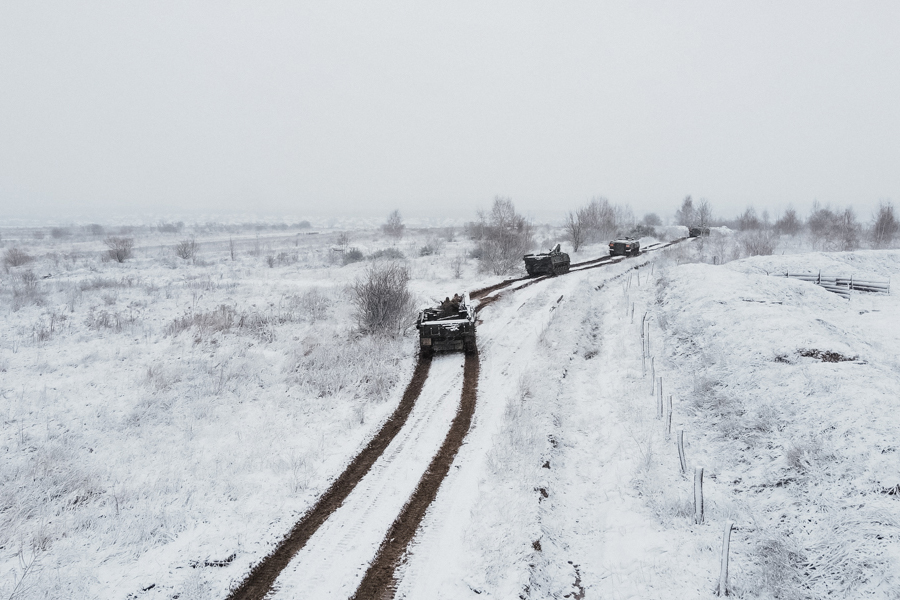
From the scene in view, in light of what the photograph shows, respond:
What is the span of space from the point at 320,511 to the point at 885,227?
69.9 m

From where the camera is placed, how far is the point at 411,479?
757 cm

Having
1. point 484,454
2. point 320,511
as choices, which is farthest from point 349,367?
point 320,511

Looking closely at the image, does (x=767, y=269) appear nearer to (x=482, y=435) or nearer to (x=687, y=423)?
(x=687, y=423)

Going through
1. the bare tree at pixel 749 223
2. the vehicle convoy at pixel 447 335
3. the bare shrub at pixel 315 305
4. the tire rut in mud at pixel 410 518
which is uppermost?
the bare tree at pixel 749 223

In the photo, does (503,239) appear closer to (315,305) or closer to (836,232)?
(315,305)

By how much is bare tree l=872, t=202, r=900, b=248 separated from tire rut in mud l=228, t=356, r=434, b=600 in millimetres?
62945

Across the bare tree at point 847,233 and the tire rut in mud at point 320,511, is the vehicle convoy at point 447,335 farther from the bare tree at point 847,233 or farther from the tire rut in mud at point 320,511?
the bare tree at point 847,233

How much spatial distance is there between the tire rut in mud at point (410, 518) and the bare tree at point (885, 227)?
61951mm

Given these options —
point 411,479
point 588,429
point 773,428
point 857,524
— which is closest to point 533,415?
point 588,429

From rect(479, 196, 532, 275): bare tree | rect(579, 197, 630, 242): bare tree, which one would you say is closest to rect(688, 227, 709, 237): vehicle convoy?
rect(579, 197, 630, 242): bare tree

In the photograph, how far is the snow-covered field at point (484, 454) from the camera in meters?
5.55

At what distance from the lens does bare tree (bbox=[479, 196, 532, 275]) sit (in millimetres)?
30531

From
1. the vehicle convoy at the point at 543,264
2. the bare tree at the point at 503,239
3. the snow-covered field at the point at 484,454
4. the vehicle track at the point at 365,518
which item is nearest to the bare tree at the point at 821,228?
the bare tree at the point at 503,239

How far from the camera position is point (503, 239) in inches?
1364
